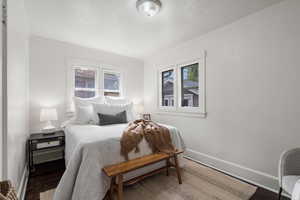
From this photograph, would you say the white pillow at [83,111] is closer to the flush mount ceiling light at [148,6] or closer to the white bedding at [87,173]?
the white bedding at [87,173]

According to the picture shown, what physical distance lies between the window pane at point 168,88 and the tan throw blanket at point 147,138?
1.26 m

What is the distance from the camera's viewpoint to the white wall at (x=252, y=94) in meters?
1.74

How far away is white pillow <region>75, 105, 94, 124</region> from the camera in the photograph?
2.61 meters

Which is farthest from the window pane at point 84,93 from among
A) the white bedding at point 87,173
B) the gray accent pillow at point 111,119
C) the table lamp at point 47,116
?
the white bedding at point 87,173

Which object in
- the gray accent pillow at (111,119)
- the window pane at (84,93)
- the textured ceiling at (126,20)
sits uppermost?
the textured ceiling at (126,20)

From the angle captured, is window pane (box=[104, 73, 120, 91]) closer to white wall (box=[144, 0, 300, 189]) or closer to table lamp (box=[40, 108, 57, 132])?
table lamp (box=[40, 108, 57, 132])

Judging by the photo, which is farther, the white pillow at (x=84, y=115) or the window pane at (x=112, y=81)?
the window pane at (x=112, y=81)

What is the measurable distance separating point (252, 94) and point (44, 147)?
327 centimetres

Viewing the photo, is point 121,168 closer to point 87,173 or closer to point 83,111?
point 87,173

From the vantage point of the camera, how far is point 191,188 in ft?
6.18

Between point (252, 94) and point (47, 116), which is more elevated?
point (252, 94)

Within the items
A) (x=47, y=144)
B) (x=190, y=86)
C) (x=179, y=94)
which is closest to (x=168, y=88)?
(x=179, y=94)

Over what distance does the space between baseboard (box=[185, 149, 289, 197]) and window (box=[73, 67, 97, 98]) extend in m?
2.67

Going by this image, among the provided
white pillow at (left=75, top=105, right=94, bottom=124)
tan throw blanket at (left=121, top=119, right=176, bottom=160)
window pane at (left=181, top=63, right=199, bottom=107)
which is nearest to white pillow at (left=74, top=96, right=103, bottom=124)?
white pillow at (left=75, top=105, right=94, bottom=124)
